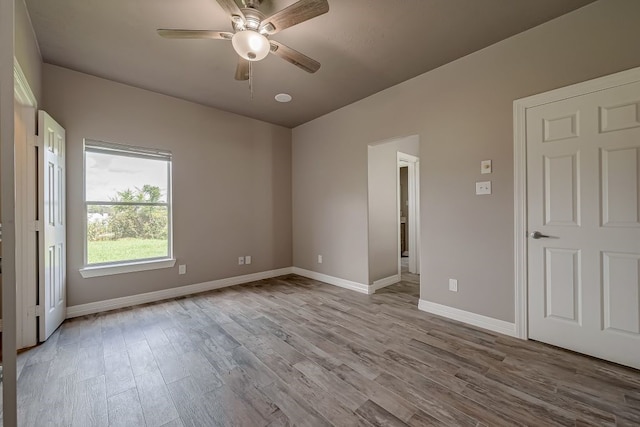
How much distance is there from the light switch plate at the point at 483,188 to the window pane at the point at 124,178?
3966 mm

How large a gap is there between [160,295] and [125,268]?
0.58 meters

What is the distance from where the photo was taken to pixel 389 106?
338 centimetres

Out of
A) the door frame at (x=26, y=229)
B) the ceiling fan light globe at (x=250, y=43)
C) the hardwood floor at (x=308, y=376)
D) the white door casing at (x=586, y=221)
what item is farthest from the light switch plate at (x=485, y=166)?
the door frame at (x=26, y=229)

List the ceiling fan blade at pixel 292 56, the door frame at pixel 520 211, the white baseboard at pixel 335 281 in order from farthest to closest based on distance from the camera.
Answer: the white baseboard at pixel 335 281 → the door frame at pixel 520 211 → the ceiling fan blade at pixel 292 56

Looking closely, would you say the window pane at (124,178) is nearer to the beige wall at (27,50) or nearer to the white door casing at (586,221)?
the beige wall at (27,50)

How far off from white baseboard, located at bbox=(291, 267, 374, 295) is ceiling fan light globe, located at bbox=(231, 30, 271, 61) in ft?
10.2

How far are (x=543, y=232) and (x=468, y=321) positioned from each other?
1135 mm

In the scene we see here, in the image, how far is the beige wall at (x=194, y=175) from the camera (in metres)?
2.94

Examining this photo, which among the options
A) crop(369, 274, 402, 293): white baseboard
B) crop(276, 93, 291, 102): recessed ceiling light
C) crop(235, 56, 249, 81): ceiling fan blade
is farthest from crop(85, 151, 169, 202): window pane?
crop(369, 274, 402, 293): white baseboard

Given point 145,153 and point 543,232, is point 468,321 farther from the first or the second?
point 145,153

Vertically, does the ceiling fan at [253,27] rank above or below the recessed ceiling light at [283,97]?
below

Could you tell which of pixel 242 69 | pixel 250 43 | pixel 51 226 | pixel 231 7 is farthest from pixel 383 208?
pixel 51 226

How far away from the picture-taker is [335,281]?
163 inches

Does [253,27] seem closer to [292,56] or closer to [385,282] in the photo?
[292,56]
